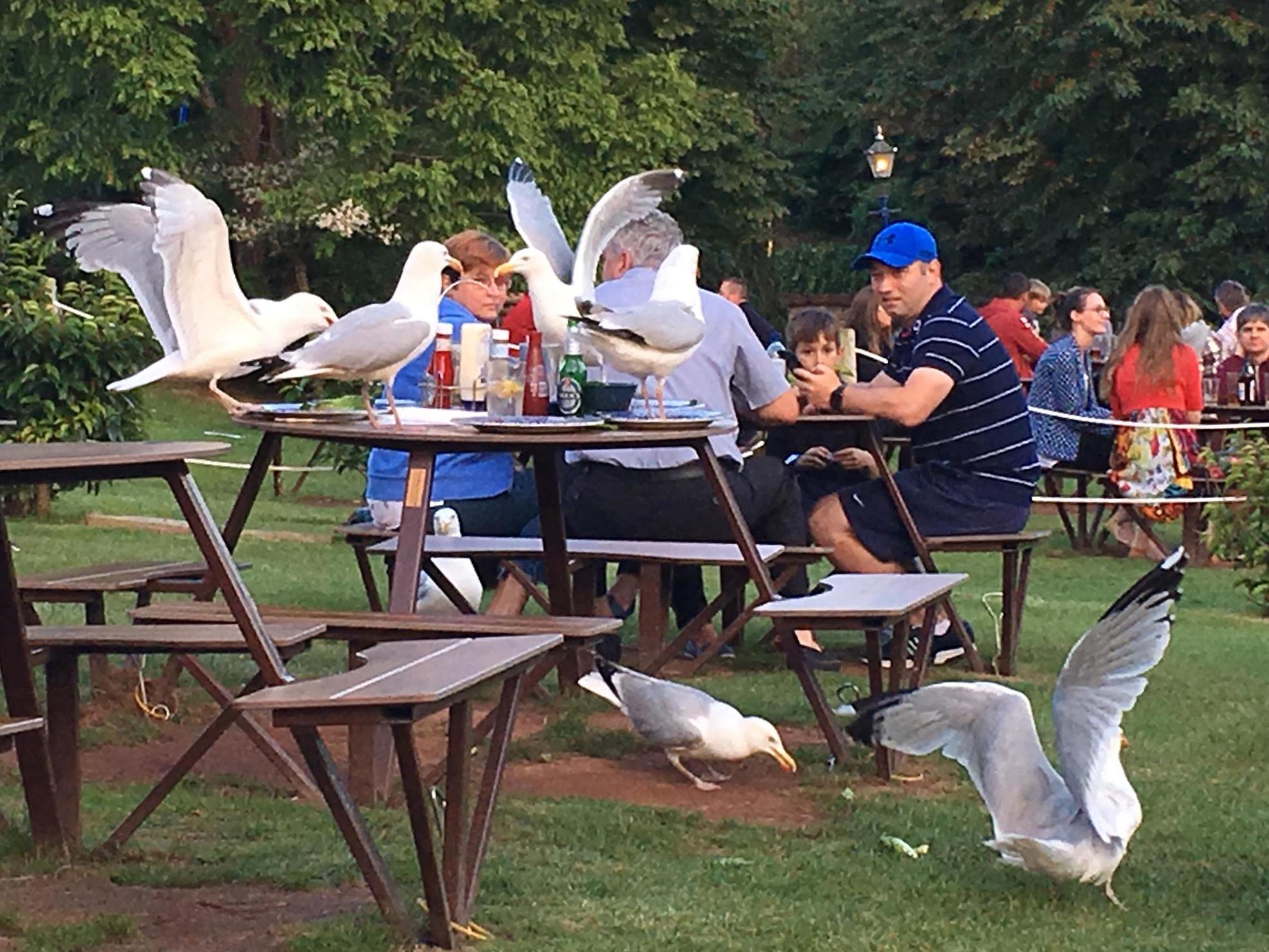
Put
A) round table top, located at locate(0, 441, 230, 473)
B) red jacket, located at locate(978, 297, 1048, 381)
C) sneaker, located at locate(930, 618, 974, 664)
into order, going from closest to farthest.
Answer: round table top, located at locate(0, 441, 230, 473), sneaker, located at locate(930, 618, 974, 664), red jacket, located at locate(978, 297, 1048, 381)

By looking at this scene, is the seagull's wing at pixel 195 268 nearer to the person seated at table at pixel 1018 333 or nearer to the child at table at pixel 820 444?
the child at table at pixel 820 444

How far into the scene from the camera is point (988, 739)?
4895mm

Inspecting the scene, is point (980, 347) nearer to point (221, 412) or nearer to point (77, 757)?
point (77, 757)

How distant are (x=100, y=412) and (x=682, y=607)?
6.01 m

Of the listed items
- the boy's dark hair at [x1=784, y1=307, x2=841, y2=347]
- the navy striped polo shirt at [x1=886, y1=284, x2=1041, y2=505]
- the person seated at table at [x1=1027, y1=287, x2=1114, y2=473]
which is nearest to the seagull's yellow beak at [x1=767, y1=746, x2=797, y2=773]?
the navy striped polo shirt at [x1=886, y1=284, x2=1041, y2=505]

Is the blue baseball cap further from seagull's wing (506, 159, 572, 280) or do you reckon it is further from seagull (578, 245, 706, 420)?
seagull (578, 245, 706, 420)

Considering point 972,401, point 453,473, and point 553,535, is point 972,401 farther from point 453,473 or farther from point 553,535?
point 453,473

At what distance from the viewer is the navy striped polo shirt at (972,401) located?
7.71m

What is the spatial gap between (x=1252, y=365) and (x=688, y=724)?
30.9 ft

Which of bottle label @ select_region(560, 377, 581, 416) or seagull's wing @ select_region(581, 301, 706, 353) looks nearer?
seagull's wing @ select_region(581, 301, 706, 353)

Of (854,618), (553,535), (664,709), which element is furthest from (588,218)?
(664,709)

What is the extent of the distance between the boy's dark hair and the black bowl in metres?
2.67

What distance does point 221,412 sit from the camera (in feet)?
92.5

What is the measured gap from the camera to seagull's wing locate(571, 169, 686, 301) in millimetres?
7305
